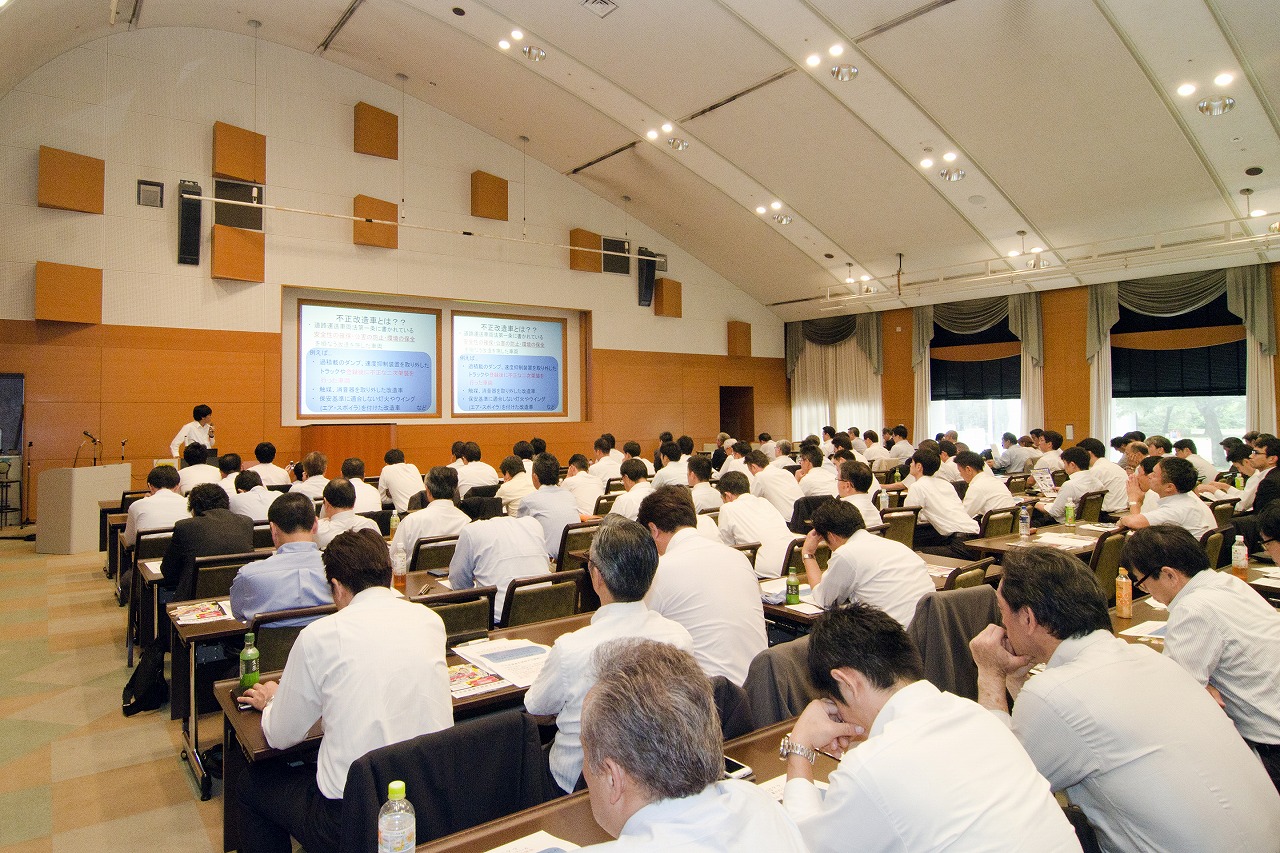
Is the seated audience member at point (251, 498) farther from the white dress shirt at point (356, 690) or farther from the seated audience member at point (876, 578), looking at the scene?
the seated audience member at point (876, 578)

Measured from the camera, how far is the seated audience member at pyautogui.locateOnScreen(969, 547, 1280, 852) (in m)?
1.61

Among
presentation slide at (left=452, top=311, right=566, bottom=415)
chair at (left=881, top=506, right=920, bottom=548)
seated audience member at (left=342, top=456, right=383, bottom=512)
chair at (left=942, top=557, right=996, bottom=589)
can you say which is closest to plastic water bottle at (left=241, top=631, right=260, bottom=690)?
chair at (left=942, top=557, right=996, bottom=589)

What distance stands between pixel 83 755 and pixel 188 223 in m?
8.46

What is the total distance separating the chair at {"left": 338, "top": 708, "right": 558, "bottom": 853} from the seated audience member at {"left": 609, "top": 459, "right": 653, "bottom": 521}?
3739 millimetres

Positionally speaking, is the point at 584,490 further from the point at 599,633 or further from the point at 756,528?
the point at 599,633

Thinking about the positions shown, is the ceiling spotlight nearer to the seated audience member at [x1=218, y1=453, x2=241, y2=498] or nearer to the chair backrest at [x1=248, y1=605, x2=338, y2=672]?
the chair backrest at [x1=248, y1=605, x2=338, y2=672]

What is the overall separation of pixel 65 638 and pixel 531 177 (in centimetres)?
1018

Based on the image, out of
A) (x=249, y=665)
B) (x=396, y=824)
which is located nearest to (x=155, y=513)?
(x=249, y=665)

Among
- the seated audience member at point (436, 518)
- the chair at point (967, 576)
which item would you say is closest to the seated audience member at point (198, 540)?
the seated audience member at point (436, 518)

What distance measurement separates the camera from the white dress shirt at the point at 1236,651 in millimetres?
2299

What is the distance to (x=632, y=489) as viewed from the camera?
622 centimetres

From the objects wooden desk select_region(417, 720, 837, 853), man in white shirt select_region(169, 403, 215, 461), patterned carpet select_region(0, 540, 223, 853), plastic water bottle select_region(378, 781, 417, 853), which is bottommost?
patterned carpet select_region(0, 540, 223, 853)

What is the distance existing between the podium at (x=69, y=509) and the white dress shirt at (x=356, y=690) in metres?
8.25

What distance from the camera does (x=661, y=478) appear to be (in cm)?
764
